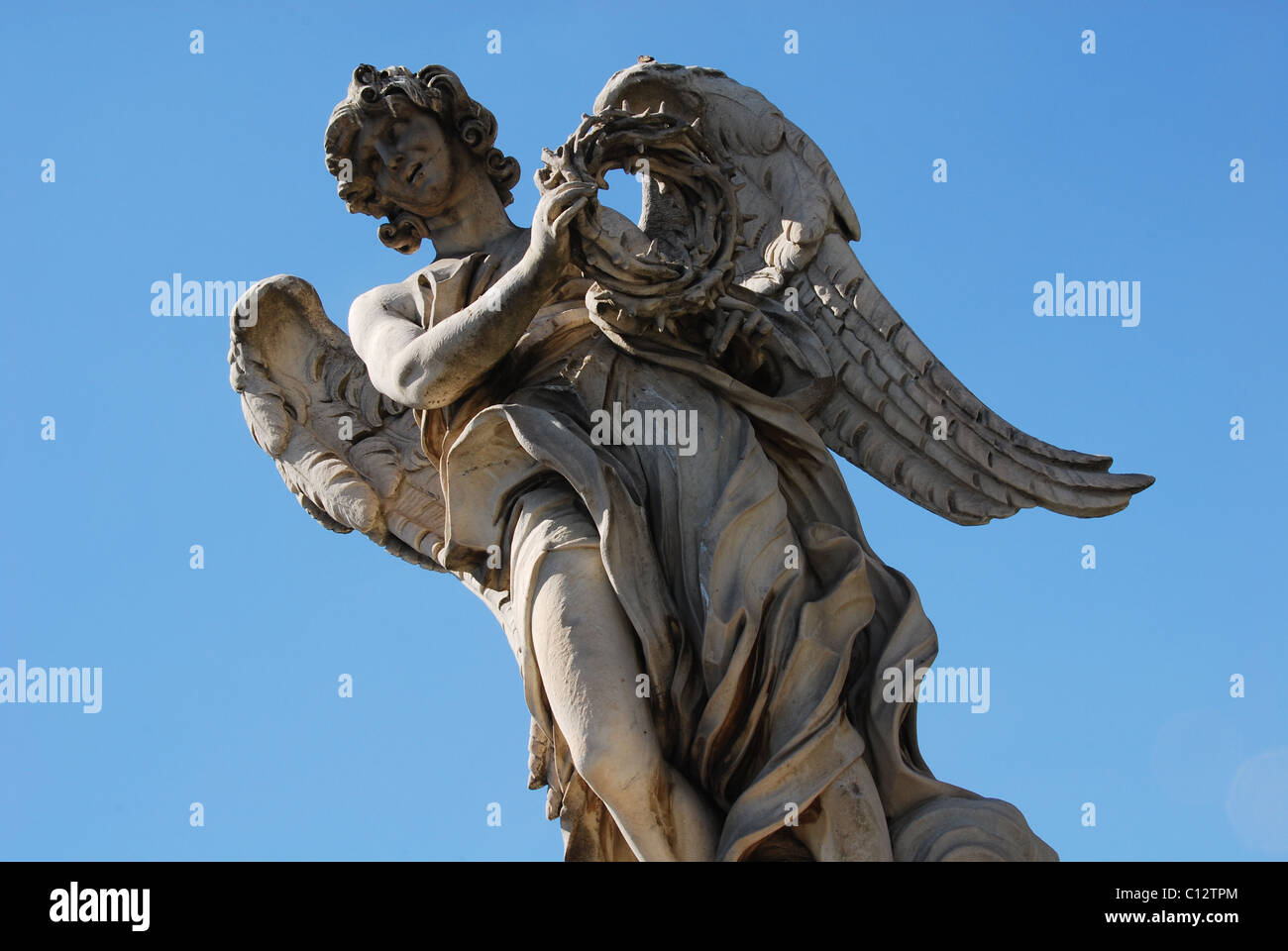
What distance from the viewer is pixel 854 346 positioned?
860cm

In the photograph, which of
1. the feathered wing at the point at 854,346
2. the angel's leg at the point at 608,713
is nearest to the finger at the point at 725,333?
the feathered wing at the point at 854,346

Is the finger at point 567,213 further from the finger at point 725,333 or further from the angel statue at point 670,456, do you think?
the finger at point 725,333

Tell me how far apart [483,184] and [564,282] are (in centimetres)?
57

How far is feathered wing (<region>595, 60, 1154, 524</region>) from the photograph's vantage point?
8266 millimetres

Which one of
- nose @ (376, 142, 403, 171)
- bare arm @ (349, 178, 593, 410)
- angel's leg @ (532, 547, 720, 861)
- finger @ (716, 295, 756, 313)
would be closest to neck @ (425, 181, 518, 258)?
nose @ (376, 142, 403, 171)

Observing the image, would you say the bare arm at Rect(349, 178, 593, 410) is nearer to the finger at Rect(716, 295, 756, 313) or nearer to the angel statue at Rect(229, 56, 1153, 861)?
the angel statue at Rect(229, 56, 1153, 861)

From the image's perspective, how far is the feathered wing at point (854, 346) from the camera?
8.27m

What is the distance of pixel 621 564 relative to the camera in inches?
301

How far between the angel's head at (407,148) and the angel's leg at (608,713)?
5.43ft

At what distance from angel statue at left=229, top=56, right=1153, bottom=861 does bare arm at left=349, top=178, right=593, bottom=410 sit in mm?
A: 11

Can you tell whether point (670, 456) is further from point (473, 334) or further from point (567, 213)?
point (567, 213)

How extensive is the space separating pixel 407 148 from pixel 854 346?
6.01 ft

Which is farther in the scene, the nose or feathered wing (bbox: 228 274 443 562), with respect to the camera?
feathered wing (bbox: 228 274 443 562)

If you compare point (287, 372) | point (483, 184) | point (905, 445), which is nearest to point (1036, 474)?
point (905, 445)
